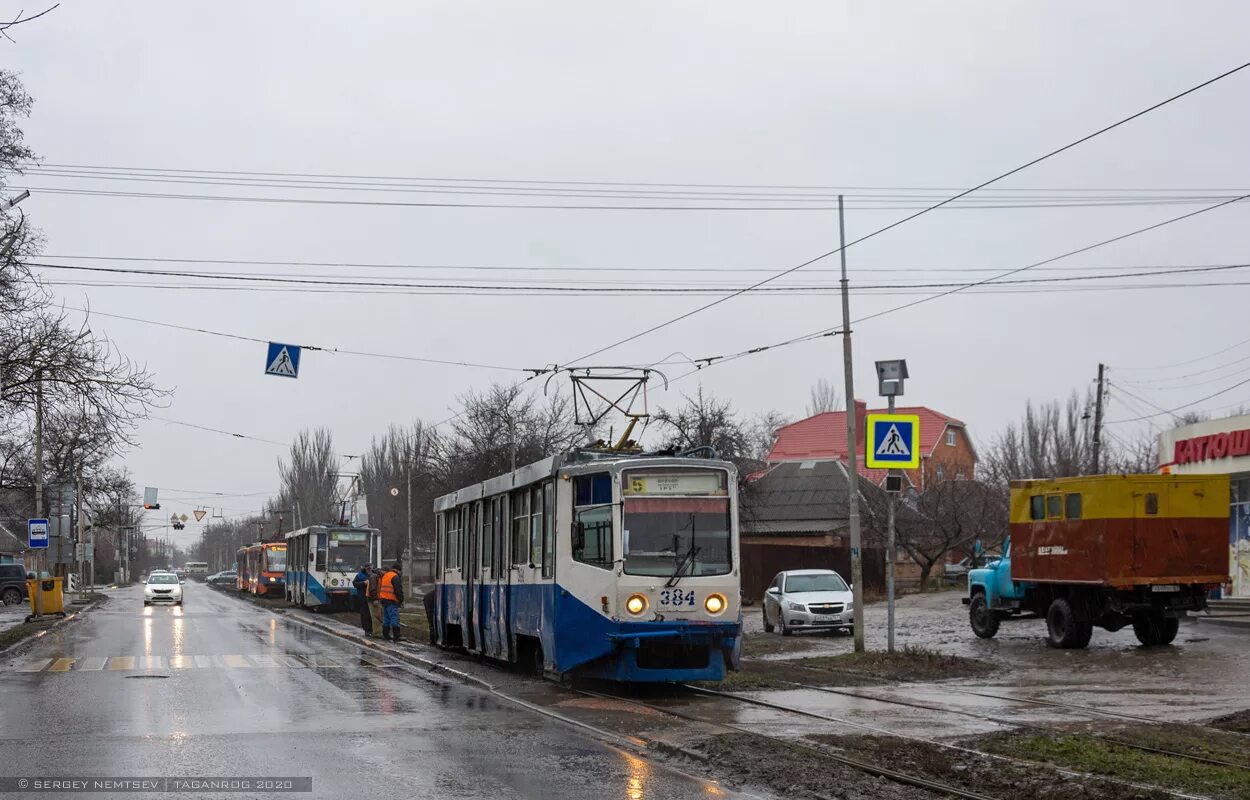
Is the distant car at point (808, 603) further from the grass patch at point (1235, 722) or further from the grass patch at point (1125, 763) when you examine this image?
the grass patch at point (1125, 763)

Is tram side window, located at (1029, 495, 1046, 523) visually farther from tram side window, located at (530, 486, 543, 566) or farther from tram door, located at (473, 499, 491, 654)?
tram side window, located at (530, 486, 543, 566)

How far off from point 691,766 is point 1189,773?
3.74 metres

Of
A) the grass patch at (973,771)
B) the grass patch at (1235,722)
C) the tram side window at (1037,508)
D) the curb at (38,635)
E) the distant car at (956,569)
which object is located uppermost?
the tram side window at (1037,508)

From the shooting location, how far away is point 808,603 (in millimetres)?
30188

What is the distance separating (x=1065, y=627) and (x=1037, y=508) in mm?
2370

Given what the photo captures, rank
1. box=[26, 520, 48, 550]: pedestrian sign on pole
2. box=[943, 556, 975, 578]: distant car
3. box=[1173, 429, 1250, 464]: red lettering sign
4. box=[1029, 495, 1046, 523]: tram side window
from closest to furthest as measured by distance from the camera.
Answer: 1. box=[1029, 495, 1046, 523]: tram side window
2. box=[1173, 429, 1250, 464]: red lettering sign
3. box=[26, 520, 48, 550]: pedestrian sign on pole
4. box=[943, 556, 975, 578]: distant car

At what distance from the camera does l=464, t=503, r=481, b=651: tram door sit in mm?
22453

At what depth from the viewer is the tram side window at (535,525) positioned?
60.0 feet

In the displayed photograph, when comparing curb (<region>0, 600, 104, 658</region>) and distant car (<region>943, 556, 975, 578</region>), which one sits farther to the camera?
distant car (<region>943, 556, 975, 578</region>)

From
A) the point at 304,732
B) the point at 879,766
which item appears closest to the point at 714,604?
the point at 304,732

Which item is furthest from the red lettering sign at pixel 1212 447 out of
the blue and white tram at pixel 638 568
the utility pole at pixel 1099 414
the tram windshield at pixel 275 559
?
the tram windshield at pixel 275 559

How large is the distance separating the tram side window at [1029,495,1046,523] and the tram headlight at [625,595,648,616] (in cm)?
1207

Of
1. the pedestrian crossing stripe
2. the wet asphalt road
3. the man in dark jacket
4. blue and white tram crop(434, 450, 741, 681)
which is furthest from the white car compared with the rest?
blue and white tram crop(434, 450, 741, 681)

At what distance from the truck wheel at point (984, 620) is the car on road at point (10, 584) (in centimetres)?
4636
